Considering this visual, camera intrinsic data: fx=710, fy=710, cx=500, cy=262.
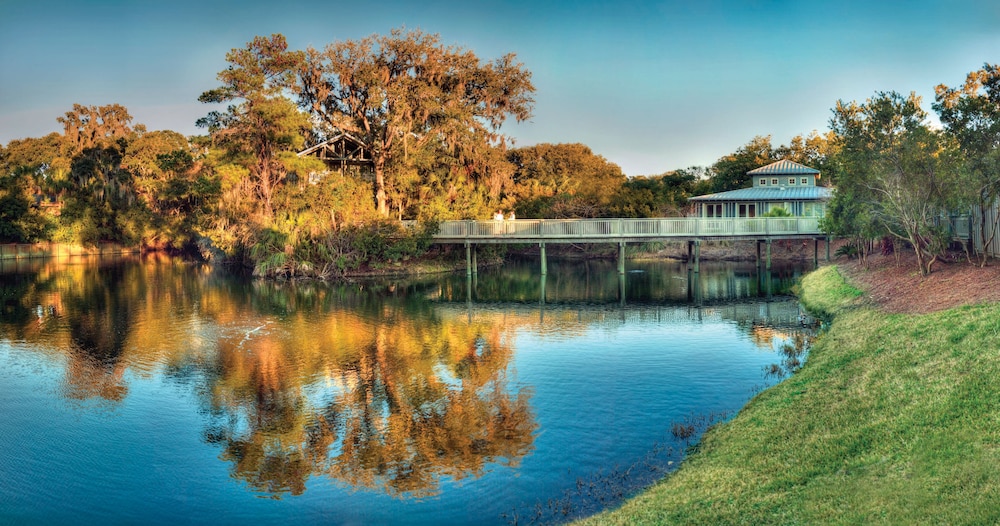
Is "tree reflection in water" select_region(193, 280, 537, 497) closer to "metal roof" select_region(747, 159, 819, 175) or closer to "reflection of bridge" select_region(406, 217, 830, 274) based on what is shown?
"reflection of bridge" select_region(406, 217, 830, 274)

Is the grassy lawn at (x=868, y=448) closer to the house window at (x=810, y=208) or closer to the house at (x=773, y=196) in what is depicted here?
the house window at (x=810, y=208)

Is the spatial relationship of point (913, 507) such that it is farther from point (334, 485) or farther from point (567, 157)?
point (567, 157)

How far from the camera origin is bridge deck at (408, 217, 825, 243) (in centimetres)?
4625

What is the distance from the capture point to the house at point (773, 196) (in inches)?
2311

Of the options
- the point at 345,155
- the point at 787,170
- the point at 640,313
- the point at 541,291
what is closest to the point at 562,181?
the point at 787,170

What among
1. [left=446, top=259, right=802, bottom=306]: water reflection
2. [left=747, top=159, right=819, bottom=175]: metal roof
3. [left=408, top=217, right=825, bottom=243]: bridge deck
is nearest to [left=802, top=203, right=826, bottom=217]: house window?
[left=747, top=159, right=819, bottom=175]: metal roof

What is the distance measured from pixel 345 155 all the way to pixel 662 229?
2544 cm

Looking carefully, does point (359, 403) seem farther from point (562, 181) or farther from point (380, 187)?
point (562, 181)

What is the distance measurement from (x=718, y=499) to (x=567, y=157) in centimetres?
7378

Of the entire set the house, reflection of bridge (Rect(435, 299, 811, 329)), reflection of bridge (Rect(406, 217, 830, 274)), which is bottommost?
reflection of bridge (Rect(435, 299, 811, 329))

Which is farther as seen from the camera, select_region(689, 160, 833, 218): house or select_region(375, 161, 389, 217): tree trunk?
select_region(689, 160, 833, 218): house

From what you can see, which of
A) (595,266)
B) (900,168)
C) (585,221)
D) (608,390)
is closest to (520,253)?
(595,266)

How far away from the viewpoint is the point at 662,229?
46719mm

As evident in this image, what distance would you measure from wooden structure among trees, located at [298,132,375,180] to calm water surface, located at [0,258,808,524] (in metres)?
20.1
